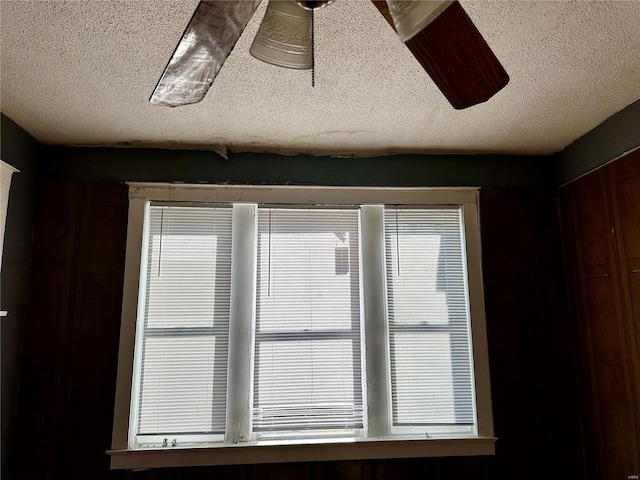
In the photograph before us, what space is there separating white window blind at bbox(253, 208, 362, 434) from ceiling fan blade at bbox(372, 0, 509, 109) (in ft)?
5.16

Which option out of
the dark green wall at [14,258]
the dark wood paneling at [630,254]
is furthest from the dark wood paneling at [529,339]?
the dark green wall at [14,258]

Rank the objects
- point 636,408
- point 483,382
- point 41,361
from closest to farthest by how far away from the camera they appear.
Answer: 1. point 636,408
2. point 41,361
3. point 483,382

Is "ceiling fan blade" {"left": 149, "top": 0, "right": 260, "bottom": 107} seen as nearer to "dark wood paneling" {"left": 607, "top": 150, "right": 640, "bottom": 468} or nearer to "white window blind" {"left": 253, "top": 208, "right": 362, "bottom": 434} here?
"white window blind" {"left": 253, "top": 208, "right": 362, "bottom": 434}

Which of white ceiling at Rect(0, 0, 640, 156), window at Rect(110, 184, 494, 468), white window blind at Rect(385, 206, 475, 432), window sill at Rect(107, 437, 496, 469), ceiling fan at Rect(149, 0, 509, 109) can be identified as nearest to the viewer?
ceiling fan at Rect(149, 0, 509, 109)

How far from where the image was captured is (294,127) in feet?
7.89

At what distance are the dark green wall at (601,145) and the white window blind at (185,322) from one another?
2.16 meters

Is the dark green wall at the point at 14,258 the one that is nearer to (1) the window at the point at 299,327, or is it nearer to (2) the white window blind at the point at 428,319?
(1) the window at the point at 299,327

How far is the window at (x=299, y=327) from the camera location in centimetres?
241

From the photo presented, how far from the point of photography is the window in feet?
7.92

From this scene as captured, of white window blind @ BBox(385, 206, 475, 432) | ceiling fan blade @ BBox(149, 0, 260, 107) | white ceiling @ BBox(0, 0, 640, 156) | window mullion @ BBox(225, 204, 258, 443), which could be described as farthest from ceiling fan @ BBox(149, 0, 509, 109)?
white window blind @ BBox(385, 206, 475, 432)

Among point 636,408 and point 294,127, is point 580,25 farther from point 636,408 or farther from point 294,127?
point 636,408

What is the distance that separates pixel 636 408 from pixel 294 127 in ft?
7.63

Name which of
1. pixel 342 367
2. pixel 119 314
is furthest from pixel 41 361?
pixel 342 367

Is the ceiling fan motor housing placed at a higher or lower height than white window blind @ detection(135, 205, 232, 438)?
higher
